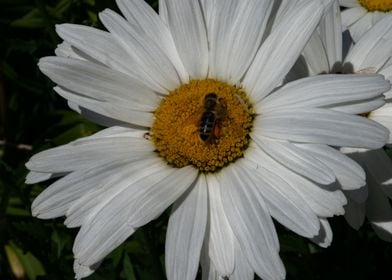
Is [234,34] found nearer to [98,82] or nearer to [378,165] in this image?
[98,82]

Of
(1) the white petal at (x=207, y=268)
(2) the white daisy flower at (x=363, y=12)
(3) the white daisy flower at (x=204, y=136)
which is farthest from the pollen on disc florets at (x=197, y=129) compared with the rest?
(2) the white daisy flower at (x=363, y=12)

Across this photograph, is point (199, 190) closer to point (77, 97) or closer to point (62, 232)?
point (77, 97)

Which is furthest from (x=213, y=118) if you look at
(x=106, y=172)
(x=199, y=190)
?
(x=106, y=172)

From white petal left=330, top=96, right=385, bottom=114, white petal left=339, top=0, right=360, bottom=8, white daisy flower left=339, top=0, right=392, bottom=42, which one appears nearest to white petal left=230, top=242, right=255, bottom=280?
white petal left=330, top=96, right=385, bottom=114

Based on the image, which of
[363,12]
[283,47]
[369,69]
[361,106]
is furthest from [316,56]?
[363,12]

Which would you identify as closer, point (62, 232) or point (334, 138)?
point (334, 138)

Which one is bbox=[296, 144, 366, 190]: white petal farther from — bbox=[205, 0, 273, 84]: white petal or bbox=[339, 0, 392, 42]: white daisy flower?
bbox=[339, 0, 392, 42]: white daisy flower

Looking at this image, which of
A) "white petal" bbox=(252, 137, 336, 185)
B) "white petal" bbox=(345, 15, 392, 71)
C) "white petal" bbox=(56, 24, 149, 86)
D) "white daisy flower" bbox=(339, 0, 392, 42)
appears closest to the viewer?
"white petal" bbox=(252, 137, 336, 185)
